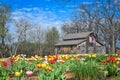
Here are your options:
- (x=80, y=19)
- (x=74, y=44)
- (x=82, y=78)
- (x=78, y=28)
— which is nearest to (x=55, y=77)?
(x=82, y=78)

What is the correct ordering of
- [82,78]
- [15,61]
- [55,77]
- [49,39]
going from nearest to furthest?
1. [55,77]
2. [82,78]
3. [15,61]
4. [49,39]

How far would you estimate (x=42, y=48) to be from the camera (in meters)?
52.9

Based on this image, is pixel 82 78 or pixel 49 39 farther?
pixel 49 39

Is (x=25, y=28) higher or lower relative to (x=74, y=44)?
higher

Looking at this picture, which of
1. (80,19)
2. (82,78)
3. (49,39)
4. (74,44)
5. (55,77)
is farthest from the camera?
(49,39)

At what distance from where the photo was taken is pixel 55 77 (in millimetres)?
5867

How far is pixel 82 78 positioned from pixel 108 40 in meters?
54.9

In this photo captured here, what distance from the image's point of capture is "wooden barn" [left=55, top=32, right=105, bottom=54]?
52.6 metres

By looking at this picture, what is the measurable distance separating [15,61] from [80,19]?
1967 inches

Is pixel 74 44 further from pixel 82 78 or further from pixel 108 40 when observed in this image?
pixel 82 78

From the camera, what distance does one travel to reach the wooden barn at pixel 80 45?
5256 centimetres

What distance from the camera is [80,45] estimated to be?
52.9 metres

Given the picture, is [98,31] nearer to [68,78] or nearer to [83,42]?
[83,42]

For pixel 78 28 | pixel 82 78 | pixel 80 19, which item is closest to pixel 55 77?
pixel 82 78
